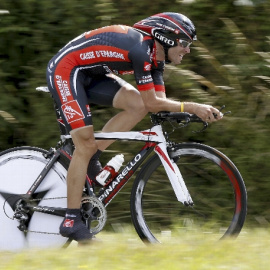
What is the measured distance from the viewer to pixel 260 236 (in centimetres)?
614

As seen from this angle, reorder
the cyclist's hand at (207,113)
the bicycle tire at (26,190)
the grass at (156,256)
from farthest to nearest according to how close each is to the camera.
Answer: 1. the bicycle tire at (26,190)
2. the cyclist's hand at (207,113)
3. the grass at (156,256)

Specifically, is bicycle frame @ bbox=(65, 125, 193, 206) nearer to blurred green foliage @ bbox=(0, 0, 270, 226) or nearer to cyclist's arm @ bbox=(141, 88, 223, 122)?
A: cyclist's arm @ bbox=(141, 88, 223, 122)

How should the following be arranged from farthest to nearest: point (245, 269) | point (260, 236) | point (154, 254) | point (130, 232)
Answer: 1. point (130, 232)
2. point (260, 236)
3. point (154, 254)
4. point (245, 269)

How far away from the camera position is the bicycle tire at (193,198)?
5969 millimetres

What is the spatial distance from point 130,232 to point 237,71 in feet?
7.79

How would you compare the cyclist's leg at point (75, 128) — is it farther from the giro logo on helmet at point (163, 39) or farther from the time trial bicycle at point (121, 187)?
the giro logo on helmet at point (163, 39)

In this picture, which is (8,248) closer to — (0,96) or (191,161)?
(191,161)

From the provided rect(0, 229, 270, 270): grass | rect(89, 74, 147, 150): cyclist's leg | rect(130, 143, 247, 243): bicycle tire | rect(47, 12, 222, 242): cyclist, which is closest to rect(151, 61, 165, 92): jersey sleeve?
rect(47, 12, 222, 242): cyclist

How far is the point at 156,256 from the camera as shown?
530 centimetres

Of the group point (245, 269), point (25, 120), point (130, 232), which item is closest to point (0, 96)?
point (25, 120)

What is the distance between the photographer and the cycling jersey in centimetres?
592

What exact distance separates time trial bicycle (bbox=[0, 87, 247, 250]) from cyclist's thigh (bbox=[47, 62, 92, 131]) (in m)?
0.19

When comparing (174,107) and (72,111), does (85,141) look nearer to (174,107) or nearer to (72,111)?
(72,111)

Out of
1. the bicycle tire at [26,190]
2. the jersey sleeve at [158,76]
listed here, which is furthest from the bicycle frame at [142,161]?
the jersey sleeve at [158,76]
